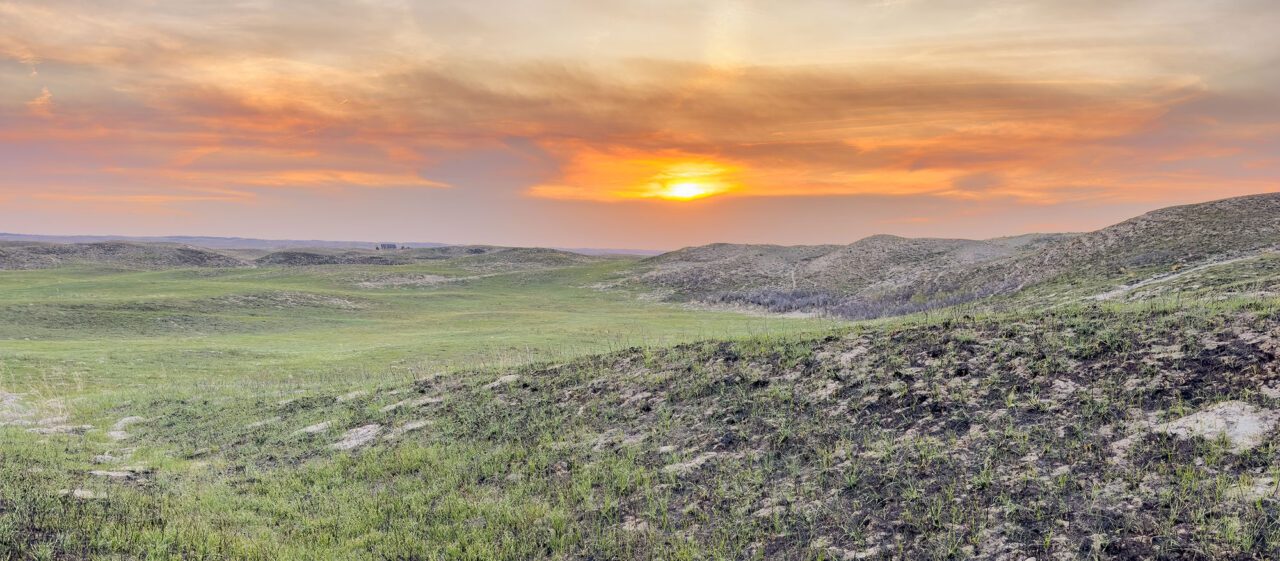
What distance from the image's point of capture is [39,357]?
90.7ft

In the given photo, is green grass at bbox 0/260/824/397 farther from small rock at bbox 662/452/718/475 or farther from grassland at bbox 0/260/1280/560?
small rock at bbox 662/452/718/475

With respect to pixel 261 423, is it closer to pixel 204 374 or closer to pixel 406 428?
pixel 406 428

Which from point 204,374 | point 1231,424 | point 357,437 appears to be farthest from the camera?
point 204,374

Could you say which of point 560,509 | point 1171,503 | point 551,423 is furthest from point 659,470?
point 1171,503

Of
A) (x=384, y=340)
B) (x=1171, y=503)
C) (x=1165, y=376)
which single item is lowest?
(x=384, y=340)

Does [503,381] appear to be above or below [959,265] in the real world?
below

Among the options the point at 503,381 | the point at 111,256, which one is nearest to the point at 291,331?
the point at 503,381

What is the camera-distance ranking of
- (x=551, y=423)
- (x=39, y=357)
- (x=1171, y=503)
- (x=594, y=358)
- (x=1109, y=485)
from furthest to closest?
(x=39, y=357) < (x=594, y=358) < (x=551, y=423) < (x=1109, y=485) < (x=1171, y=503)

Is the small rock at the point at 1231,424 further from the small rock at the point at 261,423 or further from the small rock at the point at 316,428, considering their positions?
the small rock at the point at 261,423

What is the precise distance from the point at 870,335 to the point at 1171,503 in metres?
7.65

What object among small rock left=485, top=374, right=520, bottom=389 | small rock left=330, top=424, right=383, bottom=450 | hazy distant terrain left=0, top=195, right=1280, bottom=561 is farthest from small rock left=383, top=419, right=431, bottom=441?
small rock left=485, top=374, right=520, bottom=389

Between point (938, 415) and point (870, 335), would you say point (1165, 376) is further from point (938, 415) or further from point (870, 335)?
point (870, 335)

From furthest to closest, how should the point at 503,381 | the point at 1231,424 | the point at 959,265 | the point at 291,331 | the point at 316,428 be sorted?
the point at 959,265
the point at 291,331
the point at 503,381
the point at 316,428
the point at 1231,424

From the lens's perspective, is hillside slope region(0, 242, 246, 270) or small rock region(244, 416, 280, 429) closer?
small rock region(244, 416, 280, 429)
